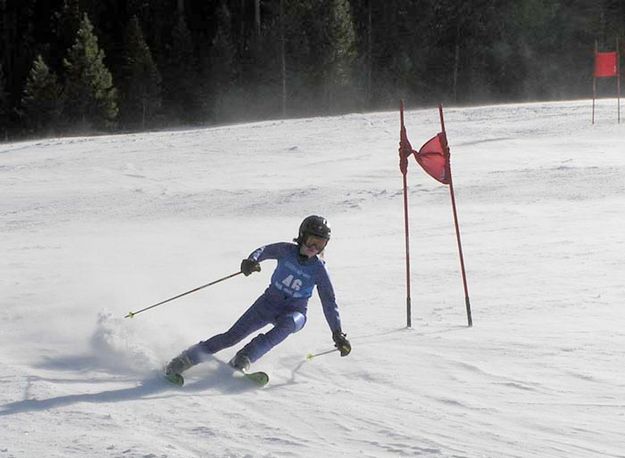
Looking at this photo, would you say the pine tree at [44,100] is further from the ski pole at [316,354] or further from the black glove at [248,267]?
the black glove at [248,267]

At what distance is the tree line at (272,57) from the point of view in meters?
37.4

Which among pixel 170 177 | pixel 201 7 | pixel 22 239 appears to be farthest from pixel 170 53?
pixel 22 239

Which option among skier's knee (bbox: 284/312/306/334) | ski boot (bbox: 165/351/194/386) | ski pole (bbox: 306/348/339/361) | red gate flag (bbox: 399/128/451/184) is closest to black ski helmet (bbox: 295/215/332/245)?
skier's knee (bbox: 284/312/306/334)

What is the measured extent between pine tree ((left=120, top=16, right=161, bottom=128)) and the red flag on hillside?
3250cm

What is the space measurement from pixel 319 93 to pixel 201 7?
9.74m

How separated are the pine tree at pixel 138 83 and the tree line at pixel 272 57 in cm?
6

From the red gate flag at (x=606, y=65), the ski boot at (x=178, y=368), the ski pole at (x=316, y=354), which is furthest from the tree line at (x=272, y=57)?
Result: the ski boot at (x=178, y=368)

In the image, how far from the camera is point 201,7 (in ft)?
154

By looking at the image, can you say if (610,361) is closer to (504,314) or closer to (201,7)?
(504,314)

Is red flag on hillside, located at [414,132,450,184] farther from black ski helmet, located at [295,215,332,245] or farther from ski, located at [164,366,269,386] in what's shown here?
ski, located at [164,366,269,386]

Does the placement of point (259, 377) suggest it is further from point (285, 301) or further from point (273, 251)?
point (273, 251)

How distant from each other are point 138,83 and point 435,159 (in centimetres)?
3282

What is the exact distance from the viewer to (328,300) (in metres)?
6.55

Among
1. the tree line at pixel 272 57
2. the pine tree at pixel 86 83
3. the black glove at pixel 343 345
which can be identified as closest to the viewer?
the black glove at pixel 343 345
